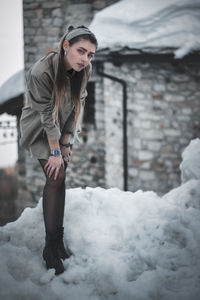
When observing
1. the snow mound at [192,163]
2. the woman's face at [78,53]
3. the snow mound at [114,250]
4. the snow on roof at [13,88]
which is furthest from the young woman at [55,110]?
the snow on roof at [13,88]

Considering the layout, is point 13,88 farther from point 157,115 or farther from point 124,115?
point 157,115

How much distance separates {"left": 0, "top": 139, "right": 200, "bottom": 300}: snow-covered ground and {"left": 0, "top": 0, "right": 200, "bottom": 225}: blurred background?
2991 mm

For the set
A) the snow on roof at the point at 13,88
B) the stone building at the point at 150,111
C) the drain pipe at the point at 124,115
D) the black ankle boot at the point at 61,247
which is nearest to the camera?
the black ankle boot at the point at 61,247

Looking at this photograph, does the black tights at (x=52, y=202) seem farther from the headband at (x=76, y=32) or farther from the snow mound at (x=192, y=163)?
the snow mound at (x=192, y=163)

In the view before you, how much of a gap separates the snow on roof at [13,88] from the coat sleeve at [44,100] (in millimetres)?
5745

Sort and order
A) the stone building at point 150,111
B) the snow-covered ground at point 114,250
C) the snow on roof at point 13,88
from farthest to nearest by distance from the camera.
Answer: the snow on roof at point 13,88 < the stone building at point 150,111 < the snow-covered ground at point 114,250

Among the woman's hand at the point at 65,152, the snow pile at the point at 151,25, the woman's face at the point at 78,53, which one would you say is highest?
the snow pile at the point at 151,25

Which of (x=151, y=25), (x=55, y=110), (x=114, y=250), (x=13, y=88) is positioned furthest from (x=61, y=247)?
(x=13, y=88)

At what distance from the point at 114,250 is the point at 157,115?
151 inches

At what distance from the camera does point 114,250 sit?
1.93m

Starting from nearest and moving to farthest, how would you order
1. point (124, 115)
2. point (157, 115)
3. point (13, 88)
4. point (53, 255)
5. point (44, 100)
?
1. point (44, 100)
2. point (53, 255)
3. point (157, 115)
4. point (124, 115)
5. point (13, 88)

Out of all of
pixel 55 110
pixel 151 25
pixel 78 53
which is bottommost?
pixel 55 110

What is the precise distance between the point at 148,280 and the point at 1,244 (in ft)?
3.47

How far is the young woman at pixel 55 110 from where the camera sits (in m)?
1.67
